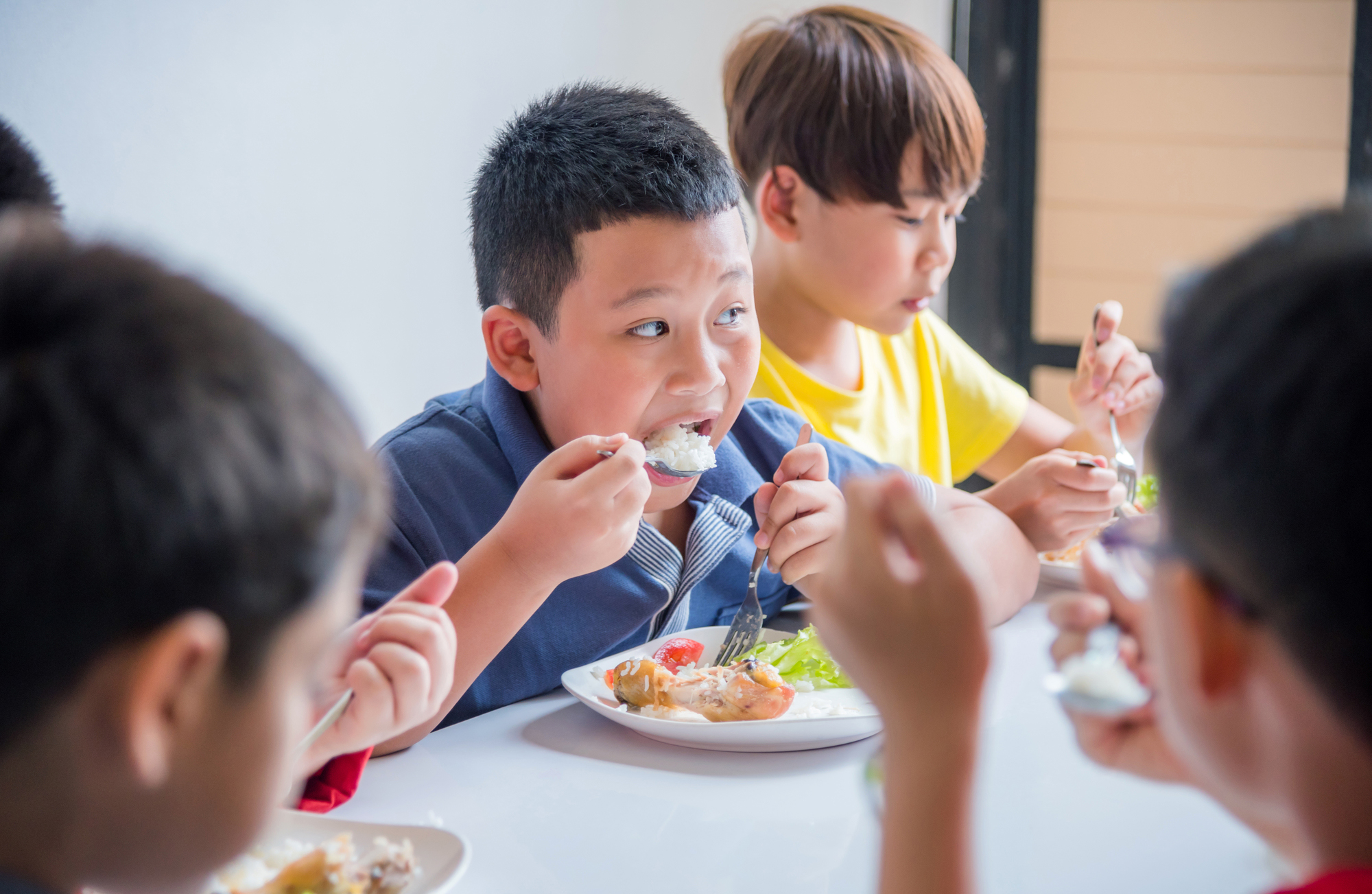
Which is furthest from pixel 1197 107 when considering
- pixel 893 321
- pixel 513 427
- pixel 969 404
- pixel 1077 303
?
pixel 513 427

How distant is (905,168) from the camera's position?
191cm

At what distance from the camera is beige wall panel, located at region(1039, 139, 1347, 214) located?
3207 mm

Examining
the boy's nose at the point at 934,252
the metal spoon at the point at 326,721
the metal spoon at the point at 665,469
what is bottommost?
the metal spoon at the point at 326,721

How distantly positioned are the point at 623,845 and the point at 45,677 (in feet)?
1.65

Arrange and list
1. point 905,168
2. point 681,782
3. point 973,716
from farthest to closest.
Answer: point 905,168 → point 681,782 → point 973,716

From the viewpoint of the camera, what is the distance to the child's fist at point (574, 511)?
1.05 meters

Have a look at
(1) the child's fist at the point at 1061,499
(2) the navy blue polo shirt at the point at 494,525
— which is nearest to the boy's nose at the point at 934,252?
(1) the child's fist at the point at 1061,499

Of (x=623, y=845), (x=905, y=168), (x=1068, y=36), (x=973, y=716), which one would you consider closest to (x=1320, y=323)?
(x=973, y=716)

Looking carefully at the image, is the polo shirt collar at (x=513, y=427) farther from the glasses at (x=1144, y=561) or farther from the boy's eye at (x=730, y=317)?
the glasses at (x=1144, y=561)

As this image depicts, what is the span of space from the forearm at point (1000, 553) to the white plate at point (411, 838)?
766 millimetres

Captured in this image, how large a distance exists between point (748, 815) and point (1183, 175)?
3117 millimetres

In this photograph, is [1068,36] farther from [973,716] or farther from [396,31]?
[973,716]

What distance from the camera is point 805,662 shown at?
1.20 metres

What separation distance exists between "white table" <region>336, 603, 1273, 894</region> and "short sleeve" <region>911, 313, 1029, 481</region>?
120 cm
